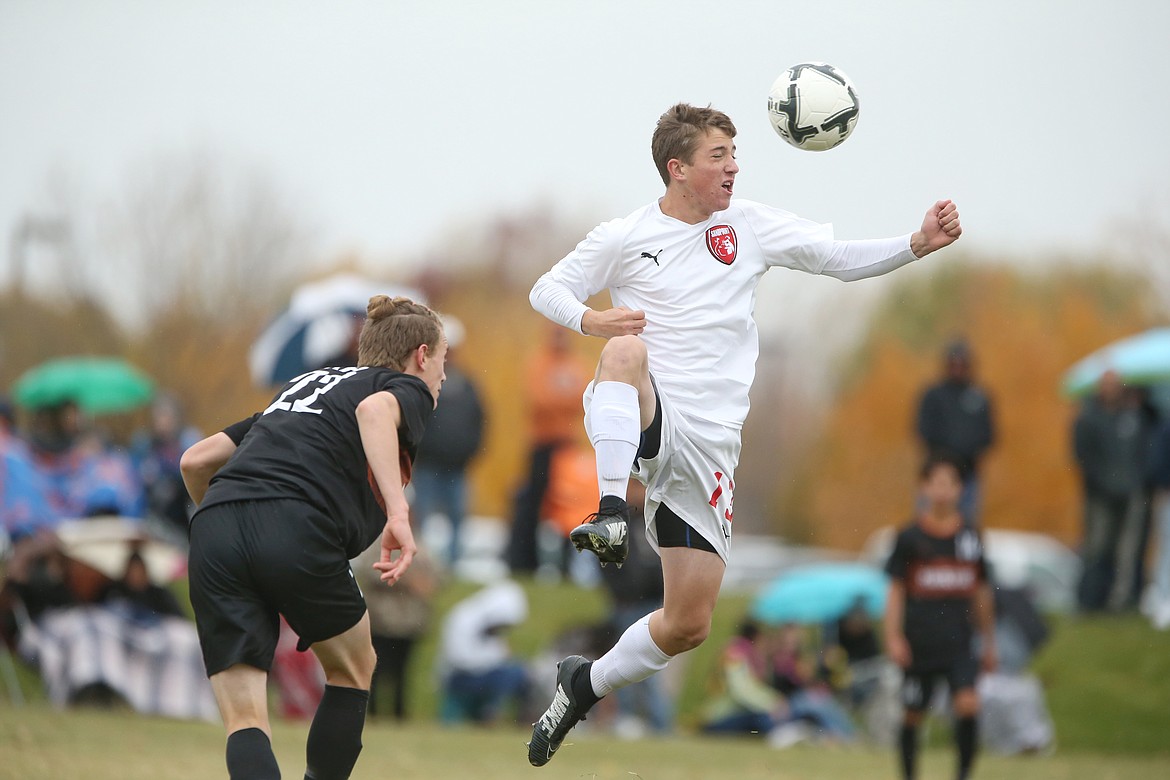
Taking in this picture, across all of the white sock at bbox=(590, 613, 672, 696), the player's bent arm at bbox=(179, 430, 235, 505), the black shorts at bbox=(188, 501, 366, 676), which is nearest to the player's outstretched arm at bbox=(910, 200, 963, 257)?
the white sock at bbox=(590, 613, 672, 696)

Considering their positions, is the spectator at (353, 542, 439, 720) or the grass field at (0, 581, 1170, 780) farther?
the spectator at (353, 542, 439, 720)

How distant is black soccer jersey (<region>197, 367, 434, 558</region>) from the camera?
5055 millimetres

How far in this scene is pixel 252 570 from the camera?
16.3 ft

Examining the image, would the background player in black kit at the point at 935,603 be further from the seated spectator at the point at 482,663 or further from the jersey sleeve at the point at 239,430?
the jersey sleeve at the point at 239,430

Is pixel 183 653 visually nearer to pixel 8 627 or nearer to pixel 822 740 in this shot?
pixel 8 627

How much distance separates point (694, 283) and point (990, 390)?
2893 cm

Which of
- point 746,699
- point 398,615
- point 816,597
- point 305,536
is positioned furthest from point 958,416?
point 305,536

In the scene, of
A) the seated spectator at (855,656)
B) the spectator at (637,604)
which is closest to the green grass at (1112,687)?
the seated spectator at (855,656)

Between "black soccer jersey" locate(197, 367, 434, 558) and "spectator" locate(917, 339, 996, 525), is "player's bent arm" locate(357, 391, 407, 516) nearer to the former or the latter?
"black soccer jersey" locate(197, 367, 434, 558)

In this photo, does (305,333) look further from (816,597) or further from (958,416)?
(958,416)

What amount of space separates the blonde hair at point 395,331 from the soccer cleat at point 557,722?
1877mm

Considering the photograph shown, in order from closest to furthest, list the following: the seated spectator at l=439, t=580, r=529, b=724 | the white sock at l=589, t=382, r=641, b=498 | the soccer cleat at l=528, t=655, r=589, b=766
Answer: the white sock at l=589, t=382, r=641, b=498, the soccer cleat at l=528, t=655, r=589, b=766, the seated spectator at l=439, t=580, r=529, b=724

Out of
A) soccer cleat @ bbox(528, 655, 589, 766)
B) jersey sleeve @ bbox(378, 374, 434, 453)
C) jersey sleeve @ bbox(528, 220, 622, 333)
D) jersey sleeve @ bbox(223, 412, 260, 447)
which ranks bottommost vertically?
soccer cleat @ bbox(528, 655, 589, 766)

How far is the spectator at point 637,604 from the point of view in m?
12.4
